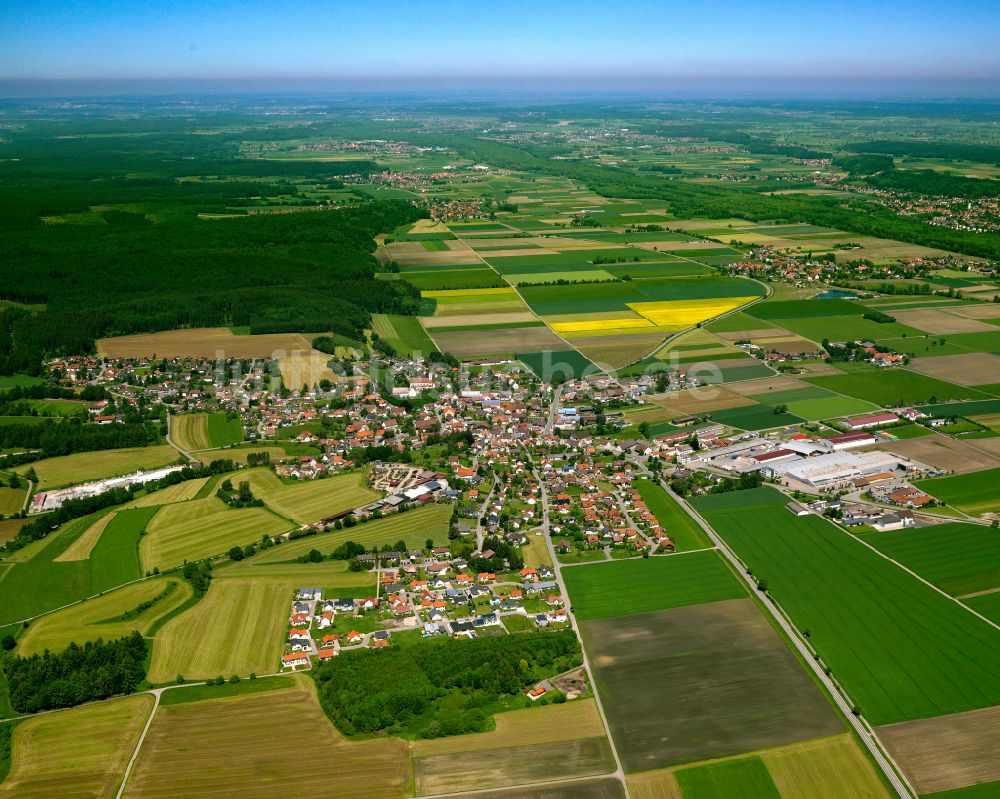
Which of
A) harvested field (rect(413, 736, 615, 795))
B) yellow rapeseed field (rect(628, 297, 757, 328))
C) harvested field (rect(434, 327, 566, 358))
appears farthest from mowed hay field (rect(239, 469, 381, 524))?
yellow rapeseed field (rect(628, 297, 757, 328))

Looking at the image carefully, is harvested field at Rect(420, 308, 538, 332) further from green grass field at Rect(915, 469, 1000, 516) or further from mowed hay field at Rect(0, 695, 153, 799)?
mowed hay field at Rect(0, 695, 153, 799)

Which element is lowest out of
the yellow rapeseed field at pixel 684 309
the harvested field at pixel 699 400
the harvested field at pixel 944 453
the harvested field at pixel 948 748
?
the harvested field at pixel 699 400

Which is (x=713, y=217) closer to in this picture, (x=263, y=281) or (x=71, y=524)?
(x=263, y=281)

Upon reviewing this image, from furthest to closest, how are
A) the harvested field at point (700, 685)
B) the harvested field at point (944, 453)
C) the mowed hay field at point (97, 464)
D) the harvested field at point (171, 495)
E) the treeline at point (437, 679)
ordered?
the harvested field at point (944, 453)
the mowed hay field at point (97, 464)
the harvested field at point (171, 495)
the treeline at point (437, 679)
the harvested field at point (700, 685)

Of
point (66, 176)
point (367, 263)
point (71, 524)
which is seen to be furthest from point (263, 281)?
point (66, 176)

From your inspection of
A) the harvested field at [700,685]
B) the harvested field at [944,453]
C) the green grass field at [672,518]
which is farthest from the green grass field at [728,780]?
the harvested field at [944,453]

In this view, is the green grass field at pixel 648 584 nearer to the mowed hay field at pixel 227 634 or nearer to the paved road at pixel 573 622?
the paved road at pixel 573 622
